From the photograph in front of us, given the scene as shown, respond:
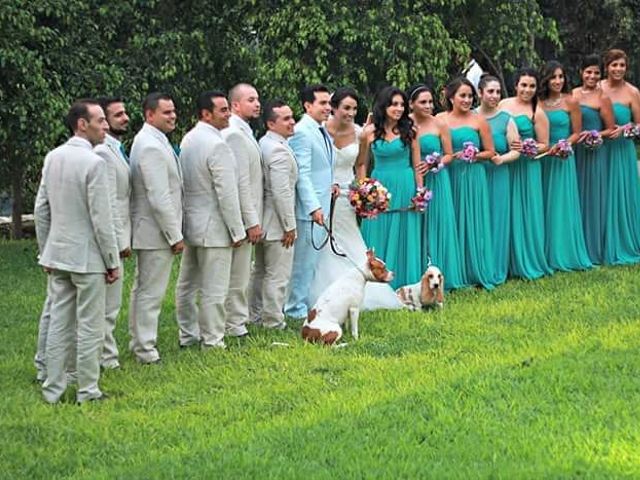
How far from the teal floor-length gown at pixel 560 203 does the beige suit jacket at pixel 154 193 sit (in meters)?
5.07

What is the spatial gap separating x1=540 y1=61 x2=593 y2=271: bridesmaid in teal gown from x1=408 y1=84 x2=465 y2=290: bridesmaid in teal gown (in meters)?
1.41

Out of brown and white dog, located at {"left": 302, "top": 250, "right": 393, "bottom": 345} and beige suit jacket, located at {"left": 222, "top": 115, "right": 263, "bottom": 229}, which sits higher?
beige suit jacket, located at {"left": 222, "top": 115, "right": 263, "bottom": 229}

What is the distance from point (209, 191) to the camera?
9570mm

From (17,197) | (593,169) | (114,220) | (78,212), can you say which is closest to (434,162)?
(593,169)

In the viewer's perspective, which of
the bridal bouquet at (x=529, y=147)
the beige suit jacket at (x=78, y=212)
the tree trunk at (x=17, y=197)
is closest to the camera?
the beige suit jacket at (x=78, y=212)

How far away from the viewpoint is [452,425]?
717 cm

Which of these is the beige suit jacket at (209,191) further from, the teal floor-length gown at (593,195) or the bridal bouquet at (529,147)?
the teal floor-length gown at (593,195)

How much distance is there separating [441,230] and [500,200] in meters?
0.92

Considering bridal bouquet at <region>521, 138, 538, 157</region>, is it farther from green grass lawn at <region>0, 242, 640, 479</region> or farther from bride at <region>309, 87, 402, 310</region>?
green grass lawn at <region>0, 242, 640, 479</region>

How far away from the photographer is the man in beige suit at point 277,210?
1027 centimetres

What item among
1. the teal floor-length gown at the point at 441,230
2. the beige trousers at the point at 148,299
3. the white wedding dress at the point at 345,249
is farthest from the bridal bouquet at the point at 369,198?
the beige trousers at the point at 148,299

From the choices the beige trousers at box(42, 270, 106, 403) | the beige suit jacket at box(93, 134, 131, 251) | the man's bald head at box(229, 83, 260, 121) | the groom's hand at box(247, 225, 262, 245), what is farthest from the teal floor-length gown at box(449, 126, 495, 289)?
the beige trousers at box(42, 270, 106, 403)

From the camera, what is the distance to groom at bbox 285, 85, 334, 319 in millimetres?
10695

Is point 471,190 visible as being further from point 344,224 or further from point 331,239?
point 331,239
